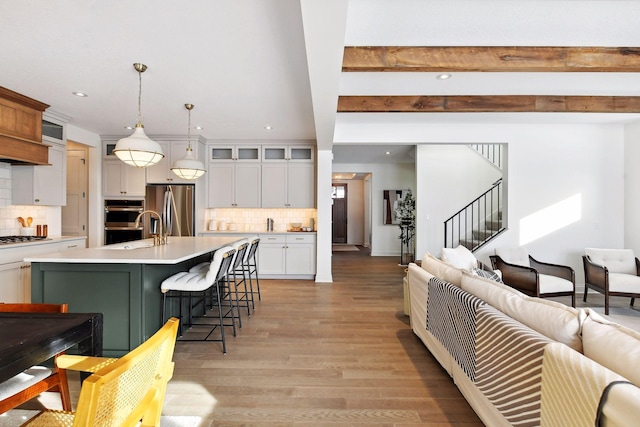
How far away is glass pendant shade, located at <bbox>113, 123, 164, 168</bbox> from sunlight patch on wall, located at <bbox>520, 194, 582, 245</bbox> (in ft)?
17.7

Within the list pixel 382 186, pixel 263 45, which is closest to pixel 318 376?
pixel 263 45

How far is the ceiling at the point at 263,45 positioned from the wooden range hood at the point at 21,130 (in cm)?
17

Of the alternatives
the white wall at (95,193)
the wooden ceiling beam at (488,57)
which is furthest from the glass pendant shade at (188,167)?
the white wall at (95,193)

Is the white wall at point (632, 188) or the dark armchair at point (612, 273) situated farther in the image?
the white wall at point (632, 188)

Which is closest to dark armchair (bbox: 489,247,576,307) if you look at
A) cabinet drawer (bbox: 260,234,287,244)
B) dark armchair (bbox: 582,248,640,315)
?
dark armchair (bbox: 582,248,640,315)

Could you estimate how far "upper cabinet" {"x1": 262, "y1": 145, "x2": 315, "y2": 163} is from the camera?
222 inches

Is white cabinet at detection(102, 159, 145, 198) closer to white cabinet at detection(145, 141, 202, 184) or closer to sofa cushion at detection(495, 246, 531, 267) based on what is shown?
white cabinet at detection(145, 141, 202, 184)

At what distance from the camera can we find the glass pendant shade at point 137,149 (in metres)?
2.67

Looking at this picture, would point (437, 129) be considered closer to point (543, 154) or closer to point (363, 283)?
point (543, 154)

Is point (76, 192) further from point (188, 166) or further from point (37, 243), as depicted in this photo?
point (188, 166)

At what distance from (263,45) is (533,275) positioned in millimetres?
3963

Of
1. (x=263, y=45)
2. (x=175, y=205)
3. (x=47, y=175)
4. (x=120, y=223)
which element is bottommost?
(x=120, y=223)

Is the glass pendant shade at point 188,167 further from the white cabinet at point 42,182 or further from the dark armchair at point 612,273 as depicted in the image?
the dark armchair at point 612,273

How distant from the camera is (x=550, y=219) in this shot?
4832 millimetres
